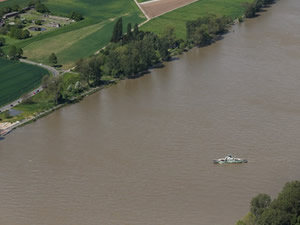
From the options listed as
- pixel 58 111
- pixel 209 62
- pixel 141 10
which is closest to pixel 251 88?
pixel 209 62

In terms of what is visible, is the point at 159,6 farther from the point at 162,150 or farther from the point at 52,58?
the point at 162,150

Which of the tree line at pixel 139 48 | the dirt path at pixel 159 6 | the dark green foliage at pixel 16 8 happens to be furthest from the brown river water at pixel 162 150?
the dark green foliage at pixel 16 8

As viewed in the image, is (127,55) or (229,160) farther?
(127,55)

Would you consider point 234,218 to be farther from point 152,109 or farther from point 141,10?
point 141,10

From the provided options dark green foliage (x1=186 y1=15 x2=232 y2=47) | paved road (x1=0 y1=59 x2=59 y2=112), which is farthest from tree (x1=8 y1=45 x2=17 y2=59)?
dark green foliage (x1=186 y1=15 x2=232 y2=47)

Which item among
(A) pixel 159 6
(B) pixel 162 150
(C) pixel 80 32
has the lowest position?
(B) pixel 162 150

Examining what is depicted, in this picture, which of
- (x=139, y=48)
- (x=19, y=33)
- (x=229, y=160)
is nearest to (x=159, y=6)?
(x=19, y=33)
